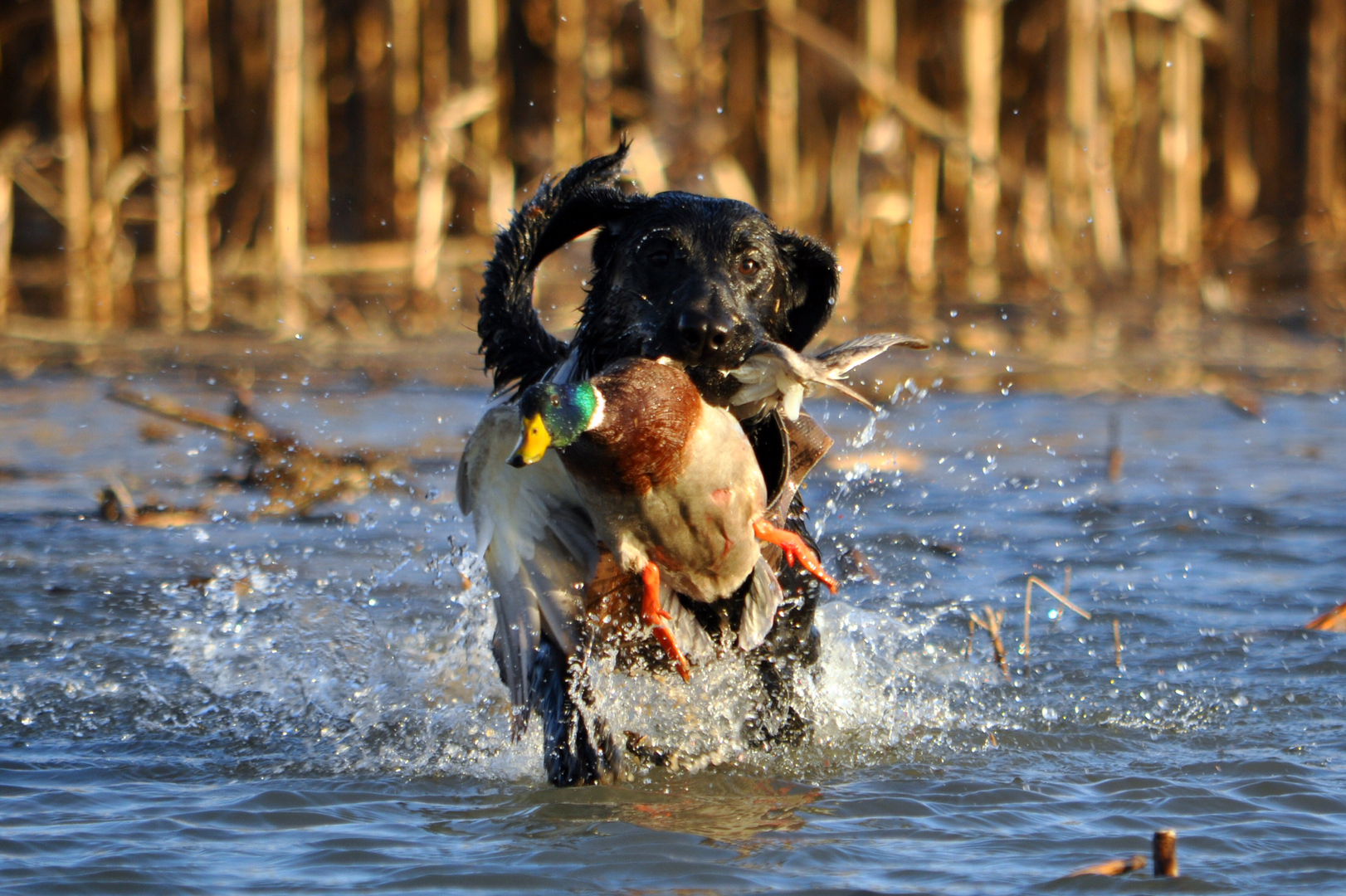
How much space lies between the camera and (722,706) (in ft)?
11.6

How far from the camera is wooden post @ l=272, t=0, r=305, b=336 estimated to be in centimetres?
943

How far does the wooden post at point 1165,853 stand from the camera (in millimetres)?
2561

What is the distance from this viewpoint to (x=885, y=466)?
6.54 metres

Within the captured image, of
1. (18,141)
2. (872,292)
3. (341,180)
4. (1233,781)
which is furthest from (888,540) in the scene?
(341,180)

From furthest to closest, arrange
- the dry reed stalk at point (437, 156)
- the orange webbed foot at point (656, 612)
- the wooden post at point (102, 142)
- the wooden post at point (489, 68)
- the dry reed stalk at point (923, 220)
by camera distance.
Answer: the dry reed stalk at point (923, 220) < the wooden post at point (489, 68) < the dry reed stalk at point (437, 156) < the wooden post at point (102, 142) < the orange webbed foot at point (656, 612)

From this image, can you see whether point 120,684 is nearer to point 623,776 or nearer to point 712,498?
point 623,776

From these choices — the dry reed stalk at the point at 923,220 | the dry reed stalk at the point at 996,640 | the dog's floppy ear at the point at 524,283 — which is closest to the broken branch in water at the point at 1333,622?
the dry reed stalk at the point at 996,640

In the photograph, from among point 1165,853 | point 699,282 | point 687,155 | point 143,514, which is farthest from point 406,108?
point 1165,853

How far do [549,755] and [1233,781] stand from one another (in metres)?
1.45

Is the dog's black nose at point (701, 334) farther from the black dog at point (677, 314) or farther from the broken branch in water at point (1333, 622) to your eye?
the broken branch in water at point (1333, 622)

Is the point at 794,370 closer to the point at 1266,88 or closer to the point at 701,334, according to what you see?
the point at 701,334

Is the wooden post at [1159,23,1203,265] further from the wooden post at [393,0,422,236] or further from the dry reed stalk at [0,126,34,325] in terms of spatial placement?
the dry reed stalk at [0,126,34,325]

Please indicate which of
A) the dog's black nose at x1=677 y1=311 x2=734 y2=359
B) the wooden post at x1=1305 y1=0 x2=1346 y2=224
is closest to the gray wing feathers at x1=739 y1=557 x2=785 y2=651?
the dog's black nose at x1=677 y1=311 x2=734 y2=359

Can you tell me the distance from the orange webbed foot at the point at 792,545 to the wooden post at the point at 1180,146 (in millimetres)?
9360
